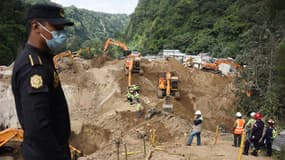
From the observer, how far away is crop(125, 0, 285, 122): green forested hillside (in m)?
14.4

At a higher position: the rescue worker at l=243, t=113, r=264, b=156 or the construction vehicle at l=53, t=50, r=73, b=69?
the construction vehicle at l=53, t=50, r=73, b=69

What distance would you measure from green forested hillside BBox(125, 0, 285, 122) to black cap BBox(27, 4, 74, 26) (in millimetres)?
7428

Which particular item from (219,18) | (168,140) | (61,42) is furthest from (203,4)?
(61,42)


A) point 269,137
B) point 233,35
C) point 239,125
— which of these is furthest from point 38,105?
point 233,35

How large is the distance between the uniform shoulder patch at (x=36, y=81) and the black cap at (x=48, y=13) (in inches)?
14.6

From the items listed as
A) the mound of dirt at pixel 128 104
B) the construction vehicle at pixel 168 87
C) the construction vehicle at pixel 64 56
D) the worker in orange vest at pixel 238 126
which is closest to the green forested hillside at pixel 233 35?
the worker in orange vest at pixel 238 126

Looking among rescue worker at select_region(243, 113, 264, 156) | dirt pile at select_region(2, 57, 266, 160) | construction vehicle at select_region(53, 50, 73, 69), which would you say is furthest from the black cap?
construction vehicle at select_region(53, 50, 73, 69)

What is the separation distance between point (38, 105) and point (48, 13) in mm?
570

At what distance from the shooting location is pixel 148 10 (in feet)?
293

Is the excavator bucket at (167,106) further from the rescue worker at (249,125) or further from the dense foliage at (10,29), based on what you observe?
the dense foliage at (10,29)

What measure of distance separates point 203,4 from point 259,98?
55.2m

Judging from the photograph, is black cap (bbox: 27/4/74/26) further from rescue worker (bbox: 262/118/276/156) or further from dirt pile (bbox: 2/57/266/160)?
rescue worker (bbox: 262/118/276/156)

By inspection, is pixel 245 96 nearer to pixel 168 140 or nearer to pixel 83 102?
pixel 168 140

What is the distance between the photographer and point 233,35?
2116 inches
